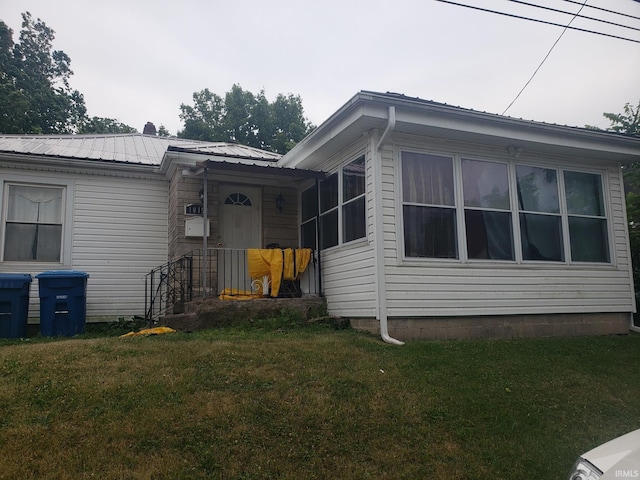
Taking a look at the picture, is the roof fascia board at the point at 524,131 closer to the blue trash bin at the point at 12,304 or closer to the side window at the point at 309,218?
the side window at the point at 309,218

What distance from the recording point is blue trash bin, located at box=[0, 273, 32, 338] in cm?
796

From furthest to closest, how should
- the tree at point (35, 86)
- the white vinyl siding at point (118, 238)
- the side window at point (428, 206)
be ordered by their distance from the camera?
1. the tree at point (35, 86)
2. the white vinyl siding at point (118, 238)
3. the side window at point (428, 206)

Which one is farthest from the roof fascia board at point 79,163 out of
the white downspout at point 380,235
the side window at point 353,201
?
the white downspout at point 380,235

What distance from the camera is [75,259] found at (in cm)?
988

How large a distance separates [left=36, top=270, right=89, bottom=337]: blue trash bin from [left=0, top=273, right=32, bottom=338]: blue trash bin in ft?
0.88

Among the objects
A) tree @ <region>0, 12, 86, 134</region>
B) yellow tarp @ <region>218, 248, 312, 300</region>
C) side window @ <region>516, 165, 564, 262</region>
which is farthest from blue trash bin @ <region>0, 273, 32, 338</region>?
tree @ <region>0, 12, 86, 134</region>

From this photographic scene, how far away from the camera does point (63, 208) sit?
9891 mm

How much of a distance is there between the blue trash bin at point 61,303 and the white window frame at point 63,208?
1526mm

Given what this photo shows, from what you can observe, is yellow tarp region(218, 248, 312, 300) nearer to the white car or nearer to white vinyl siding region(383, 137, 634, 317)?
white vinyl siding region(383, 137, 634, 317)

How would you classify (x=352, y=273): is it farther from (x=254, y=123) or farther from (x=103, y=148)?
(x=254, y=123)

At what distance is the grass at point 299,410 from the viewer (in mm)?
3547

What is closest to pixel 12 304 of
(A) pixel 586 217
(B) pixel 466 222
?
(B) pixel 466 222

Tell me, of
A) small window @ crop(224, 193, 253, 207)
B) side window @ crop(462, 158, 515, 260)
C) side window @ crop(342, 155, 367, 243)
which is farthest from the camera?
small window @ crop(224, 193, 253, 207)

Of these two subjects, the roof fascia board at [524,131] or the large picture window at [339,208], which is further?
the large picture window at [339,208]
